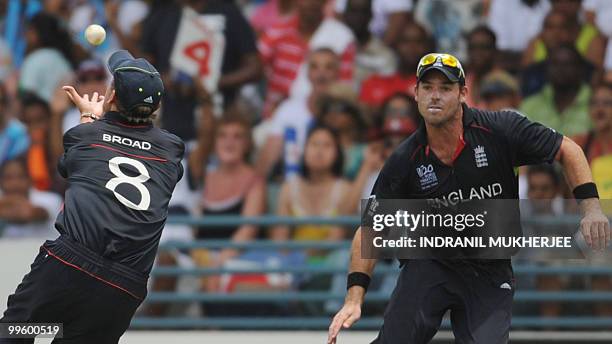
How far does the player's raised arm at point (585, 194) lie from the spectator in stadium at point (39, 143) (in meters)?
6.35

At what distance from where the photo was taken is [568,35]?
1112 centimetres

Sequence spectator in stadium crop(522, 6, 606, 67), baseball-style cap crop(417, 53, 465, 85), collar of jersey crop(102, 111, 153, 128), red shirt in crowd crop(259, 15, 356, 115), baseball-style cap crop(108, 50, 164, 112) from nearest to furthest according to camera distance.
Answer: baseball-style cap crop(108, 50, 164, 112), collar of jersey crop(102, 111, 153, 128), baseball-style cap crop(417, 53, 465, 85), spectator in stadium crop(522, 6, 606, 67), red shirt in crowd crop(259, 15, 356, 115)

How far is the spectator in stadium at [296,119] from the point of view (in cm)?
1121

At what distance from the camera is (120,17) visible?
11.9 meters

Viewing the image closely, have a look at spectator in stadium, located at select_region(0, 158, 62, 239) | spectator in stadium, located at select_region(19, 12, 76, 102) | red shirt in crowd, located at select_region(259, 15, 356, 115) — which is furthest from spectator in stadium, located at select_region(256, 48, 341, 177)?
spectator in stadium, located at select_region(19, 12, 76, 102)

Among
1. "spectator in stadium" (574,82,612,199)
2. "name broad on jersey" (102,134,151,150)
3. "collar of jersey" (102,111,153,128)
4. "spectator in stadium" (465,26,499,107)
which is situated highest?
"spectator in stadium" (465,26,499,107)

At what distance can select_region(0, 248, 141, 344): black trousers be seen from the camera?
5832 mm

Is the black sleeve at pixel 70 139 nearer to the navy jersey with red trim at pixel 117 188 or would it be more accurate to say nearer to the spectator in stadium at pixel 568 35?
the navy jersey with red trim at pixel 117 188

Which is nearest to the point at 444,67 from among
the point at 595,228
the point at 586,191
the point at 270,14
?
the point at 586,191

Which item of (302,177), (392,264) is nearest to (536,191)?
(392,264)

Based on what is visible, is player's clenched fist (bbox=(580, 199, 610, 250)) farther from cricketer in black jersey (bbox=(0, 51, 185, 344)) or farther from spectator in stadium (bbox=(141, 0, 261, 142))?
spectator in stadium (bbox=(141, 0, 261, 142))

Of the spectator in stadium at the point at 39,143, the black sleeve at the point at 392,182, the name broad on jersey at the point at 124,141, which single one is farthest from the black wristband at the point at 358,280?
the spectator in stadium at the point at 39,143

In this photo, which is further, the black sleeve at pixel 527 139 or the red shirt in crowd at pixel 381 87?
the red shirt in crowd at pixel 381 87

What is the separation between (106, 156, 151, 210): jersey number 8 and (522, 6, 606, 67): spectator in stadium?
5.88 metres
